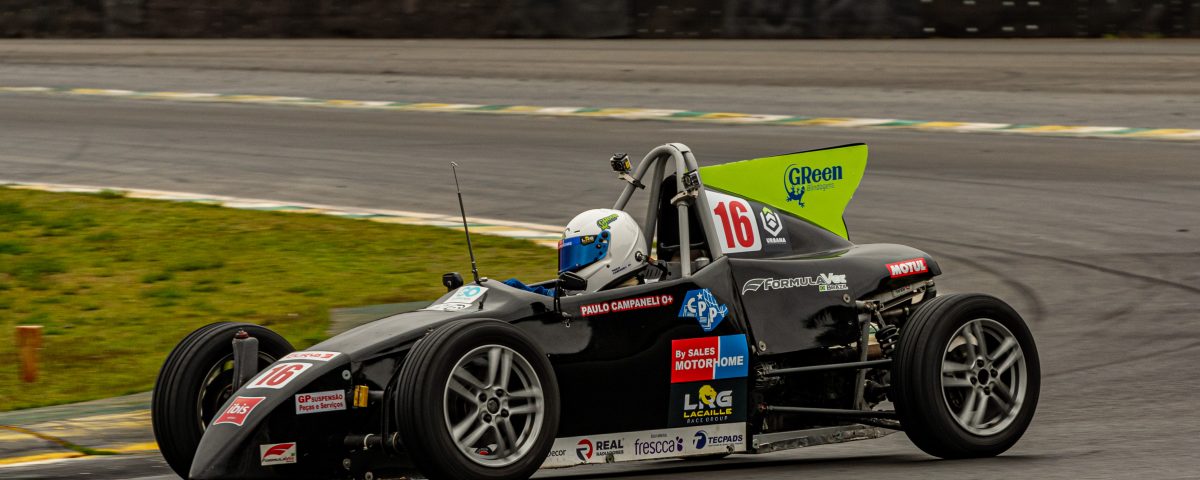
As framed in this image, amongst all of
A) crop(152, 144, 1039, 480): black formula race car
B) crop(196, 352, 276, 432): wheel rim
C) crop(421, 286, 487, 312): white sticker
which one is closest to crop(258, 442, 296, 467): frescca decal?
crop(152, 144, 1039, 480): black formula race car

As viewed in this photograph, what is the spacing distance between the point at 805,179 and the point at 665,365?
1516mm

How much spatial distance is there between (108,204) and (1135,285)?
30.4 ft

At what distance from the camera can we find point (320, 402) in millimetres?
6230

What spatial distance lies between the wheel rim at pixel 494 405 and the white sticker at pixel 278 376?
0.59 meters

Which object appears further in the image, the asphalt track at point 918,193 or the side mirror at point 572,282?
the asphalt track at point 918,193

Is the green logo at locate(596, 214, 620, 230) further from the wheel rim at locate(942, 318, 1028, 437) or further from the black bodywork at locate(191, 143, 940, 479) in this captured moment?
the wheel rim at locate(942, 318, 1028, 437)

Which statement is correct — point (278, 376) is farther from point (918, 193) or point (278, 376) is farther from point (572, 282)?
point (918, 193)

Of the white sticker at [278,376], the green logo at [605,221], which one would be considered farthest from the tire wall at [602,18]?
the white sticker at [278,376]

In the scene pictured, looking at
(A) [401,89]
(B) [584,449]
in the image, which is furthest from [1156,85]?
(B) [584,449]

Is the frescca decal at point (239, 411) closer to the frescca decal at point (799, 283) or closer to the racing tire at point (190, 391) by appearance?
the racing tire at point (190, 391)

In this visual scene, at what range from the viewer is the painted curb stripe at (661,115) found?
1970cm

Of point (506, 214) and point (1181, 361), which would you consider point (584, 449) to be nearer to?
point (1181, 361)

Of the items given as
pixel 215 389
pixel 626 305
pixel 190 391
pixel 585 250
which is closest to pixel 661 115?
pixel 585 250

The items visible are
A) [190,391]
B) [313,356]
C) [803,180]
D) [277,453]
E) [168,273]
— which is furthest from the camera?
[168,273]
